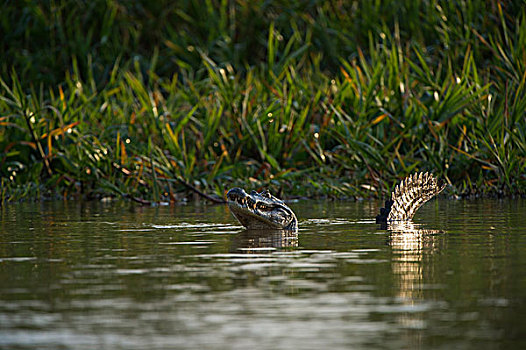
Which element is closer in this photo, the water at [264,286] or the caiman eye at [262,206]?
the water at [264,286]

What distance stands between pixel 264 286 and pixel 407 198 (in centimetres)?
435

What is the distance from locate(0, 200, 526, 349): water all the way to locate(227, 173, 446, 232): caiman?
0.14 metres

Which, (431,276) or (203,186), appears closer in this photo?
(431,276)

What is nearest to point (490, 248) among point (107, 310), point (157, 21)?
point (107, 310)

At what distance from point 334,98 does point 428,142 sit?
1.65m

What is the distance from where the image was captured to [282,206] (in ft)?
29.1

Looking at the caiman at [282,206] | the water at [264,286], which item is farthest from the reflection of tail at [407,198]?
the water at [264,286]

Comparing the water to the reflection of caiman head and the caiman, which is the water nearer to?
the reflection of caiman head

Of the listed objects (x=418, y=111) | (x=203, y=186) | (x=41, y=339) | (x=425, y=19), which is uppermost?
(x=425, y=19)

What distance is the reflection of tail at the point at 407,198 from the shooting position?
952cm

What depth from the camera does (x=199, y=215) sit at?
10.9 m

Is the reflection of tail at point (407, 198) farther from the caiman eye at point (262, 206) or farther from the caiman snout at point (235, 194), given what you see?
the caiman snout at point (235, 194)

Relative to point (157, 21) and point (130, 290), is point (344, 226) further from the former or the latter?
point (157, 21)

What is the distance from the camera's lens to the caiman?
8.55 metres
